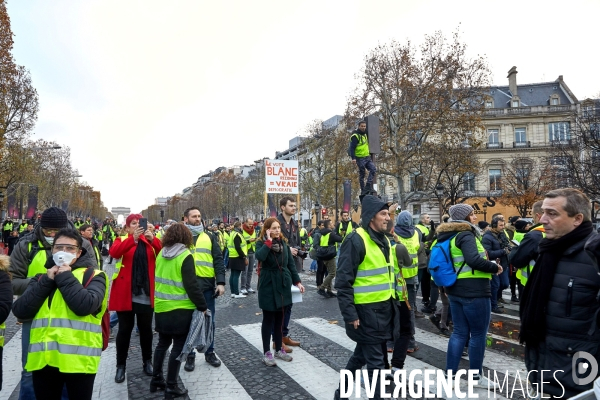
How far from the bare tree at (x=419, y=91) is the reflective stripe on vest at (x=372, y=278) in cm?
2322

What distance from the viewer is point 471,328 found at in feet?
13.8

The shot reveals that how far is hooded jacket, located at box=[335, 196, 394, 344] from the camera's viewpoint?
3.49 m

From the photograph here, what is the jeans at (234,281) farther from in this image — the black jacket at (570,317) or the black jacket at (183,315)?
the black jacket at (570,317)

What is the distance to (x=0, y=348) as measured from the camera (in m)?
3.02

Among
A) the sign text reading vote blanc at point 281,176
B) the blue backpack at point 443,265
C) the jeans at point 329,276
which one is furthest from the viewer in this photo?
the sign text reading vote blanc at point 281,176

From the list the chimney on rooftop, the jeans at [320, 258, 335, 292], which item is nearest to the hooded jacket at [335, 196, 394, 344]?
the jeans at [320, 258, 335, 292]

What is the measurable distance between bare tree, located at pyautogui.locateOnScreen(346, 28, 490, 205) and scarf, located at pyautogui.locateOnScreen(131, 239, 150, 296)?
22.8 m

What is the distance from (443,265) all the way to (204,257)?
3141 millimetres

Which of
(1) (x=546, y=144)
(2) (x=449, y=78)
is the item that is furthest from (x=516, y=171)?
(2) (x=449, y=78)

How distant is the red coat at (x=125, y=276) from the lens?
4.68 meters

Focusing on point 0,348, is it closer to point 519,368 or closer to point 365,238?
point 365,238

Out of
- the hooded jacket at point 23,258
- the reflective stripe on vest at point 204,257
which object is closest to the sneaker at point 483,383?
the reflective stripe on vest at point 204,257

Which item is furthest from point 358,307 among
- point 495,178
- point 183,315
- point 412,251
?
point 495,178

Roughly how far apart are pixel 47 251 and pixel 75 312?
3.97ft
